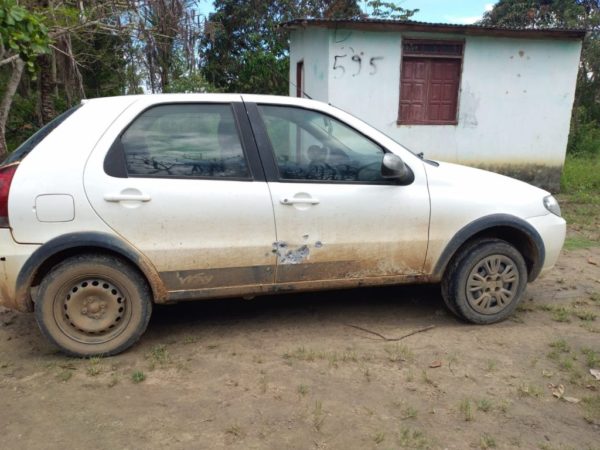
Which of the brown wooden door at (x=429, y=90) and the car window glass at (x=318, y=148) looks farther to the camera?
the brown wooden door at (x=429, y=90)

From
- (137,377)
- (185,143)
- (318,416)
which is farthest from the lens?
(185,143)

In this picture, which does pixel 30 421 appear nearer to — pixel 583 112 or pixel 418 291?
pixel 418 291

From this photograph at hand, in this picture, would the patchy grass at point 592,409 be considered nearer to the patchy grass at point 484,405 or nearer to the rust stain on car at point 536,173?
the patchy grass at point 484,405

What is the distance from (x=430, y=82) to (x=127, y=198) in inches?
302

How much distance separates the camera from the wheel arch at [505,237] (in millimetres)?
3871

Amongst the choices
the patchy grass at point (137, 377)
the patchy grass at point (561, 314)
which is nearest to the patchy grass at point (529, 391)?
the patchy grass at point (561, 314)

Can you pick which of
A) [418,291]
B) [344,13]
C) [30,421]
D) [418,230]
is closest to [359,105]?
[418,291]

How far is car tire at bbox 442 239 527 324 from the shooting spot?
3.98m

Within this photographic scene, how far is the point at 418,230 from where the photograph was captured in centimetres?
382

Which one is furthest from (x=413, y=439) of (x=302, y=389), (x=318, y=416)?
(x=302, y=389)

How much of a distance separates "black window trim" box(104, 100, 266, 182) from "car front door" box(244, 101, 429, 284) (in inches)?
2.4

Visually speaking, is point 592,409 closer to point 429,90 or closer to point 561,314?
point 561,314

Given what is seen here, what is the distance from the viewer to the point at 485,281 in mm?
4020

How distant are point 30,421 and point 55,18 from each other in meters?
8.23
